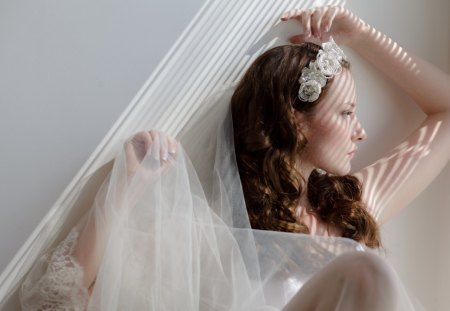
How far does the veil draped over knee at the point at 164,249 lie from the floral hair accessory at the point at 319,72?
23 centimetres

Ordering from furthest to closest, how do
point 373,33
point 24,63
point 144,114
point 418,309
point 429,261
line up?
point 429,261 < point 373,33 < point 144,114 < point 24,63 < point 418,309

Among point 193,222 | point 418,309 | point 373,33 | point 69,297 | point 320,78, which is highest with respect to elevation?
point 373,33

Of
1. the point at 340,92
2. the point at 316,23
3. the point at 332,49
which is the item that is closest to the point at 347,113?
the point at 340,92

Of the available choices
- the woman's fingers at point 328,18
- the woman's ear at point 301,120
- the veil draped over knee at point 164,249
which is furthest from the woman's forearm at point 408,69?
the veil draped over knee at point 164,249

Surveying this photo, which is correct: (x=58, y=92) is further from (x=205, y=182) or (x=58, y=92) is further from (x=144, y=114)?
(x=205, y=182)

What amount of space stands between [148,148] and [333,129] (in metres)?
0.41

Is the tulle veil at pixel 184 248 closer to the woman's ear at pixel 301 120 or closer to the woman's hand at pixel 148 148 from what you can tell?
the woman's hand at pixel 148 148

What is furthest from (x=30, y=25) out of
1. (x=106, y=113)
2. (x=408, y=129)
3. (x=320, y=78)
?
(x=408, y=129)

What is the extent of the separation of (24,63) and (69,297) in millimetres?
519

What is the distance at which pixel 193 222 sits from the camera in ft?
4.52

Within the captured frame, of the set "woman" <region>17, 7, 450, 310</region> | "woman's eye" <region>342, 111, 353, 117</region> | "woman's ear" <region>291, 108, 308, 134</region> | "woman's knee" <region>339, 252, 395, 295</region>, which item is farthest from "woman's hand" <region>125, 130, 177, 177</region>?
"woman's knee" <region>339, 252, 395, 295</region>

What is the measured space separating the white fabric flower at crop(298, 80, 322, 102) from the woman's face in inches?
1.1

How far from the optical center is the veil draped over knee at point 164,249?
51.4 inches

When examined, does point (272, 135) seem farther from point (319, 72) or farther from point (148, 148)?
point (148, 148)
